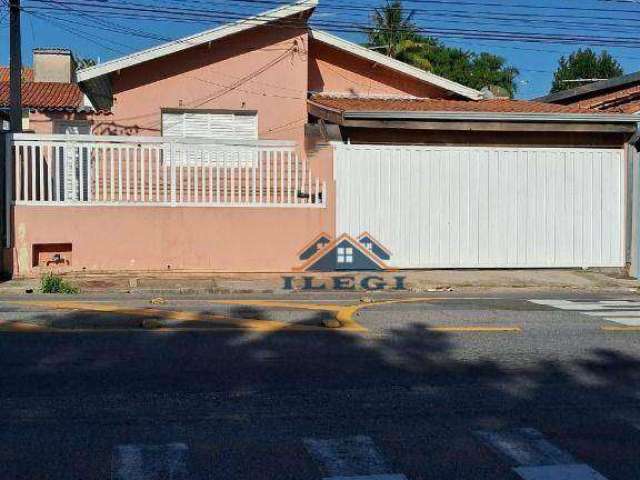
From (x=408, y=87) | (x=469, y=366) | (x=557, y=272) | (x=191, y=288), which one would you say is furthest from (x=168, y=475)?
(x=408, y=87)

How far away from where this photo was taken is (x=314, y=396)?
6.48 meters

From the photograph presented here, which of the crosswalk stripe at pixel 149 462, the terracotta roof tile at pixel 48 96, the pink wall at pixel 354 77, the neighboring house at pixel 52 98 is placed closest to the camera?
the crosswalk stripe at pixel 149 462

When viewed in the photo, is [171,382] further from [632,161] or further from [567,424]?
[632,161]

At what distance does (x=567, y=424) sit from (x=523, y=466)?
1.07 meters

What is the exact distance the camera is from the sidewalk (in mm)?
13992

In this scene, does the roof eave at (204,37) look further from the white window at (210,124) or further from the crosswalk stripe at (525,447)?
the crosswalk stripe at (525,447)

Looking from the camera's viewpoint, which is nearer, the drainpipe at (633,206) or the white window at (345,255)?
the white window at (345,255)

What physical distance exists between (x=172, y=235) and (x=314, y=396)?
9.24m

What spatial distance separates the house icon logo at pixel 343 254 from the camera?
51.5 ft

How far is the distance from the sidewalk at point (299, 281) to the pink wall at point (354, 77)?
6.93m

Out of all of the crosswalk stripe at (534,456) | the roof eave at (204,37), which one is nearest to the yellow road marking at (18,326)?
the crosswalk stripe at (534,456)

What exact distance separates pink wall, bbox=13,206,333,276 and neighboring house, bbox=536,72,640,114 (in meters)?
9.01

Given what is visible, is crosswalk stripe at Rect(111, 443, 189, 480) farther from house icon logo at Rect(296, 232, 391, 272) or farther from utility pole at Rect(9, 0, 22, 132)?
utility pole at Rect(9, 0, 22, 132)

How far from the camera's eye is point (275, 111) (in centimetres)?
1933
